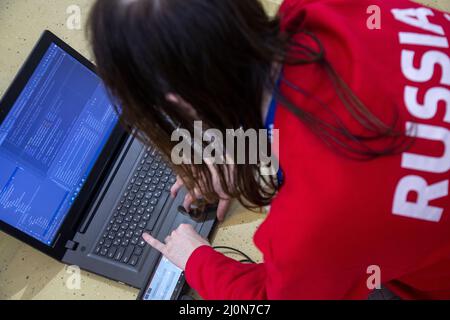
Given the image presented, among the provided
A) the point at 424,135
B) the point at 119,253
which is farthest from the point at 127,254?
the point at 424,135

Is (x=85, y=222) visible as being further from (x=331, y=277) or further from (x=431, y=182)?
(x=431, y=182)

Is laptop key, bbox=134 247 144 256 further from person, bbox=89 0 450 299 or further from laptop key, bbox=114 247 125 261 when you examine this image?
person, bbox=89 0 450 299

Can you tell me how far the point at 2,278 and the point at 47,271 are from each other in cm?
8

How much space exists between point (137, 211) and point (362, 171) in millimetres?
486

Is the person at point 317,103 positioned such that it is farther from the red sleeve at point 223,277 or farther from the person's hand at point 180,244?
the person's hand at point 180,244

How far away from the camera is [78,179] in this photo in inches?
30.6

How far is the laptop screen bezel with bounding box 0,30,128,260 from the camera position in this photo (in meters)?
0.66

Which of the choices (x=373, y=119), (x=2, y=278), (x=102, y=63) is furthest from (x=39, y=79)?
(x=373, y=119)

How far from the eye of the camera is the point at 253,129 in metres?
0.54

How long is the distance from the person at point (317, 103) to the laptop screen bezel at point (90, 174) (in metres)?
0.24

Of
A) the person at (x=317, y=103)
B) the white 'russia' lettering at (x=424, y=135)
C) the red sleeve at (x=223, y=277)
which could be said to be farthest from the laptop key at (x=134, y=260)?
the white 'russia' lettering at (x=424, y=135)

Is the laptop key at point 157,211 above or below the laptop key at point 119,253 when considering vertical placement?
above

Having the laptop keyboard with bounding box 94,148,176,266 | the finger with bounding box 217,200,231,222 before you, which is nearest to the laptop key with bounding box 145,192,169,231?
the laptop keyboard with bounding box 94,148,176,266

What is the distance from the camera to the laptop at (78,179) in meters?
0.68
